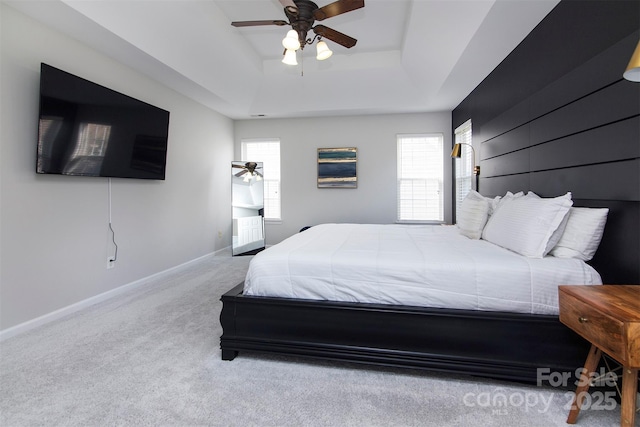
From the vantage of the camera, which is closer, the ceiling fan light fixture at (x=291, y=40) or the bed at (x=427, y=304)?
the bed at (x=427, y=304)

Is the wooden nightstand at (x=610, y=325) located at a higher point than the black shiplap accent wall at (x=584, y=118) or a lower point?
lower

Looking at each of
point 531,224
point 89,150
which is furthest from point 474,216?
point 89,150

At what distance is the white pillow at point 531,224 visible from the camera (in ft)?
5.98

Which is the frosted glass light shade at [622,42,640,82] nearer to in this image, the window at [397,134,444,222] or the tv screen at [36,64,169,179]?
the tv screen at [36,64,169,179]

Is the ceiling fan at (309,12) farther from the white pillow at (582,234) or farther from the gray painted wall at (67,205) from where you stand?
the white pillow at (582,234)

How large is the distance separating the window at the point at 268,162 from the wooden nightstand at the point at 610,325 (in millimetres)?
4880

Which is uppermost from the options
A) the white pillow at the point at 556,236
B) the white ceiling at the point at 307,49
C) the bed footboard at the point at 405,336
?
the white ceiling at the point at 307,49

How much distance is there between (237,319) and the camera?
1962mm

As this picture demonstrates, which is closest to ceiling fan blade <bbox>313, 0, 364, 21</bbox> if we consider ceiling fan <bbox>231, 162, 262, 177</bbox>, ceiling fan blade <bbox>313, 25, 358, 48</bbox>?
ceiling fan blade <bbox>313, 25, 358, 48</bbox>

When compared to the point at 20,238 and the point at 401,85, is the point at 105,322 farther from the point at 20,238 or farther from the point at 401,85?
the point at 401,85

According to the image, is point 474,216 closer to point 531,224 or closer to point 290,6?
point 531,224

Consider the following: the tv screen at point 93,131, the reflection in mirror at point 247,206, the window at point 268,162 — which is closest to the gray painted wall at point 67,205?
the tv screen at point 93,131

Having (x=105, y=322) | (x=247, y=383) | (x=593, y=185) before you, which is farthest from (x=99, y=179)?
(x=593, y=185)

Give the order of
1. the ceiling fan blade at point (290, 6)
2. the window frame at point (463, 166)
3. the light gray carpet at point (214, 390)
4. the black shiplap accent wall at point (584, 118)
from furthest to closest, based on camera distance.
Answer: the window frame at point (463, 166)
the ceiling fan blade at point (290, 6)
the black shiplap accent wall at point (584, 118)
the light gray carpet at point (214, 390)
